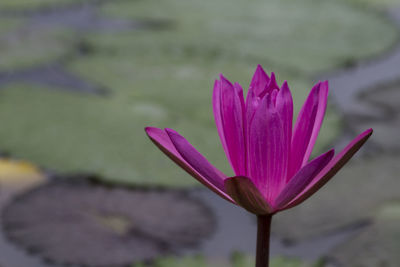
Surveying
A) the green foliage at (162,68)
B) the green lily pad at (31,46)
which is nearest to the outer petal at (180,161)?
the green foliage at (162,68)

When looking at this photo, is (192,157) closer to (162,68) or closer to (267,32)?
(162,68)

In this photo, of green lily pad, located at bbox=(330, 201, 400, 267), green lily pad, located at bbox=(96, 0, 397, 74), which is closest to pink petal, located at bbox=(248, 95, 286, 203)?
green lily pad, located at bbox=(330, 201, 400, 267)

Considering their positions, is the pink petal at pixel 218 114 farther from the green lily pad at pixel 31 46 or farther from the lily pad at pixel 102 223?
the green lily pad at pixel 31 46

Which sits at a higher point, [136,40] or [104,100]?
[136,40]

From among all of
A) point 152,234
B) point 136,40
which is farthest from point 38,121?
point 136,40

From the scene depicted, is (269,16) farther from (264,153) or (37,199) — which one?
(264,153)

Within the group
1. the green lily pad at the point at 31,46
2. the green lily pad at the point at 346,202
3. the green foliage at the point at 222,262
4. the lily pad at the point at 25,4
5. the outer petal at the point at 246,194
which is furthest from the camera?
the lily pad at the point at 25,4

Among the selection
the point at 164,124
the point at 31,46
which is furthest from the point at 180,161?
the point at 31,46
